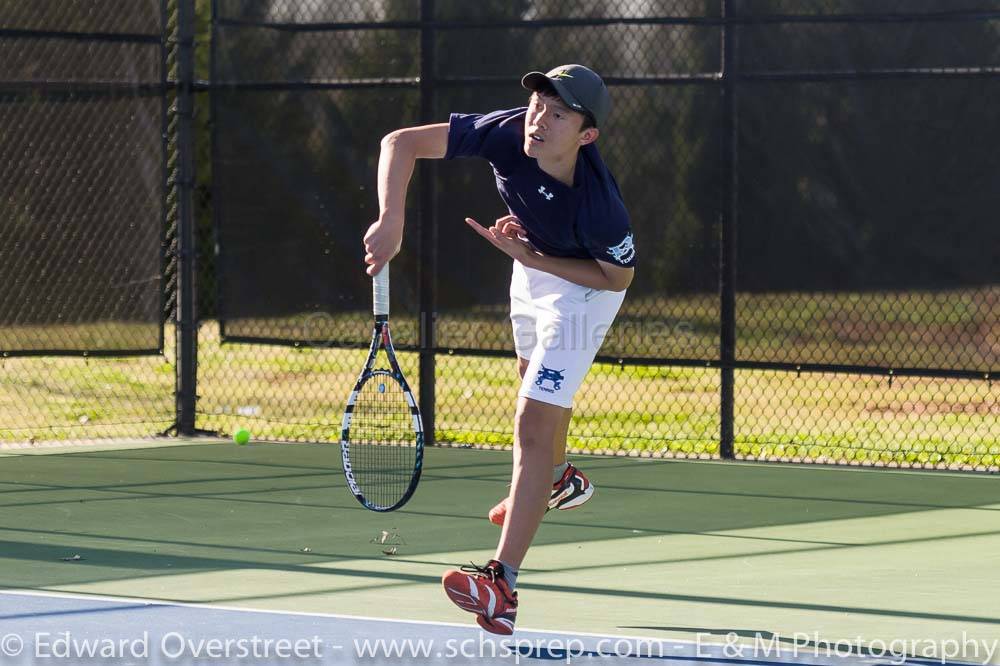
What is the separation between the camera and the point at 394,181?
4887mm

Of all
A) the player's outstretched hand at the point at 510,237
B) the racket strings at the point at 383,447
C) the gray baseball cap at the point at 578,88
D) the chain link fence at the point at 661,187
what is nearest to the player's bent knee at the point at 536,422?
the player's outstretched hand at the point at 510,237

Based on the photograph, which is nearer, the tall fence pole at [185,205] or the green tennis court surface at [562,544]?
the green tennis court surface at [562,544]

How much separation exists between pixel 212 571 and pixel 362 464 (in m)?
1.99

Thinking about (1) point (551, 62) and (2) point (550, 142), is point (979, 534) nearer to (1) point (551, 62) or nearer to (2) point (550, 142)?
(2) point (550, 142)

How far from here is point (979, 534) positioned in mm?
6371

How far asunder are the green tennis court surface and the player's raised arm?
3.75ft

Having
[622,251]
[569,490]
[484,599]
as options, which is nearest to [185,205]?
[569,490]

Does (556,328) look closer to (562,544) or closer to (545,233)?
(545,233)

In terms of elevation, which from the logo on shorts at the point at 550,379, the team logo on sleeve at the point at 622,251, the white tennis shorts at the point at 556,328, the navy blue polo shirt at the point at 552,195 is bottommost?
the logo on shorts at the point at 550,379

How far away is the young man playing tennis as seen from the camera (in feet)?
15.5

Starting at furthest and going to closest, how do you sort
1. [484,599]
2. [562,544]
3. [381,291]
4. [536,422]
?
[562,544]
[381,291]
[536,422]
[484,599]

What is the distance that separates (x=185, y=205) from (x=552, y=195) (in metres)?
4.36

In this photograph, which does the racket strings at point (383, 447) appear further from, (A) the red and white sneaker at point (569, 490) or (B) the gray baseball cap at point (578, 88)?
(B) the gray baseball cap at point (578, 88)

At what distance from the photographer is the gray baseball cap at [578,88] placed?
15.5ft
